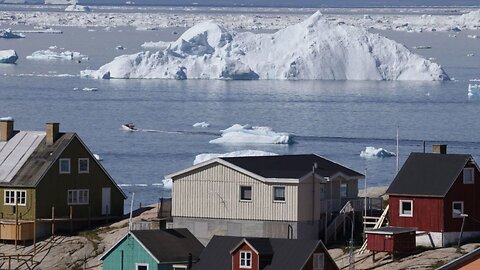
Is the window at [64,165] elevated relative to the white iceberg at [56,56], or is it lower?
lower

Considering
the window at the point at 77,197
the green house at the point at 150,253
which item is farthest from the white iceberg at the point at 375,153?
the green house at the point at 150,253

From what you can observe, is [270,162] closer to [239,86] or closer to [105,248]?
[105,248]

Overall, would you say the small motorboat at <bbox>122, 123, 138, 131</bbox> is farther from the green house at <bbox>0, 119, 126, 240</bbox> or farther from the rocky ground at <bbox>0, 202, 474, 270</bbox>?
the rocky ground at <bbox>0, 202, 474, 270</bbox>

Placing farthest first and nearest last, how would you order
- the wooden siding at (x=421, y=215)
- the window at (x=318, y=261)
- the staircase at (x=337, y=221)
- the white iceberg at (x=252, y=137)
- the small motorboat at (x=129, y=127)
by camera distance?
the small motorboat at (x=129, y=127), the white iceberg at (x=252, y=137), the staircase at (x=337, y=221), the wooden siding at (x=421, y=215), the window at (x=318, y=261)

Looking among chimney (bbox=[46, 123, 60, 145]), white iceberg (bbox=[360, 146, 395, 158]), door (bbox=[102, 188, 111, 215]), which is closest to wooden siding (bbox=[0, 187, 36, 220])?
chimney (bbox=[46, 123, 60, 145])

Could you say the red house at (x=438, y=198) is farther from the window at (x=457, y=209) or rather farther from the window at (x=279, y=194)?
the window at (x=279, y=194)

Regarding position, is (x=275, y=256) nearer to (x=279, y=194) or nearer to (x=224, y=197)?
(x=279, y=194)

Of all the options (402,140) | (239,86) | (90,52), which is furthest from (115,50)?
(402,140)
